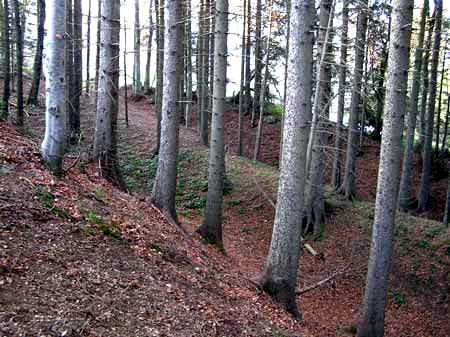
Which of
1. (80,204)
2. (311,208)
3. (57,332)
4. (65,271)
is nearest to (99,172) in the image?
(80,204)

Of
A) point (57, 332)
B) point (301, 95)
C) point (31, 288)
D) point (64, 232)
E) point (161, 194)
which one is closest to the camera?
point (57, 332)

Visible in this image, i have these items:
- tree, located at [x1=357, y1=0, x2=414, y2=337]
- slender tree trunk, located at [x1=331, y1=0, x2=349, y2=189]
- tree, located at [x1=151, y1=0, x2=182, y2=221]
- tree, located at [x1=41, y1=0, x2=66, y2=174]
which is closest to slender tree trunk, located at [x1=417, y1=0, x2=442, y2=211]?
slender tree trunk, located at [x1=331, y1=0, x2=349, y2=189]

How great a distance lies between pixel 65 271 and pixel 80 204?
1852mm

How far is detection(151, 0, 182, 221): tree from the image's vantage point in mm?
8453

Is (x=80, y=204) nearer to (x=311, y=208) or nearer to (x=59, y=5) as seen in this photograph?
(x=59, y=5)

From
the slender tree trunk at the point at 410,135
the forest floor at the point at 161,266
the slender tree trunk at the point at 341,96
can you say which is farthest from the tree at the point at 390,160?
the slender tree trunk at the point at 410,135

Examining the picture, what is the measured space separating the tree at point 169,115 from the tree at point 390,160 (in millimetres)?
3990

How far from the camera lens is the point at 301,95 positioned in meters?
6.52

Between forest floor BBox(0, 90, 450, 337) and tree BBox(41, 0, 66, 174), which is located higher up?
Result: tree BBox(41, 0, 66, 174)

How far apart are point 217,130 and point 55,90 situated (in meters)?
3.90

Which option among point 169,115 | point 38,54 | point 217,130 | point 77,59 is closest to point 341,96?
point 217,130

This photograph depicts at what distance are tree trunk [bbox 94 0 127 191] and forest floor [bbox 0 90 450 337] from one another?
553 millimetres

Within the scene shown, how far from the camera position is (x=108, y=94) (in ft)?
28.7

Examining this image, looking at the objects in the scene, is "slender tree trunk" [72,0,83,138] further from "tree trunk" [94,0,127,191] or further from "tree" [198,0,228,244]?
"tree" [198,0,228,244]
